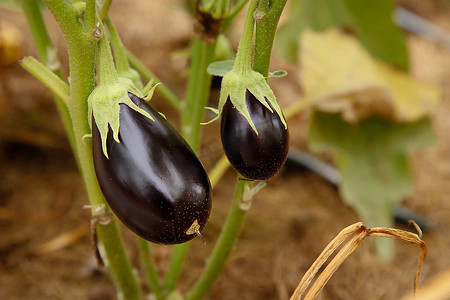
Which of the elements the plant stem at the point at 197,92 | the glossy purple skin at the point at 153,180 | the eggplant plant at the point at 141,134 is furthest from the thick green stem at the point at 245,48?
the plant stem at the point at 197,92

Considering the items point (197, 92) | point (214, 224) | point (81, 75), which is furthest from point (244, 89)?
point (214, 224)

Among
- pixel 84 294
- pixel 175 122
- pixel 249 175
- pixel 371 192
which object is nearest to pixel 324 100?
pixel 371 192

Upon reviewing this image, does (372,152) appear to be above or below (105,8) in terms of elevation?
below

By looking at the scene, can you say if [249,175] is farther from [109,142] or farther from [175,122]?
[175,122]

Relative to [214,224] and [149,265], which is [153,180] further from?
[214,224]

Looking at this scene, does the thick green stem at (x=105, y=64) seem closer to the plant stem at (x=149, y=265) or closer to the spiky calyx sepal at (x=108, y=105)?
the spiky calyx sepal at (x=108, y=105)

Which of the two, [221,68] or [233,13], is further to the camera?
[233,13]
